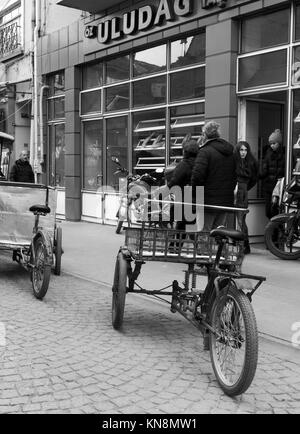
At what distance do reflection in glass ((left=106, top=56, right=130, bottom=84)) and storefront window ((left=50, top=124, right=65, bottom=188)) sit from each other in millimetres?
2619

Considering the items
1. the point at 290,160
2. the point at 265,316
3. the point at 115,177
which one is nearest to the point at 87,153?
the point at 115,177

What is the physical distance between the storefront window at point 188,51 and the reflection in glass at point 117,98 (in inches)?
71.8

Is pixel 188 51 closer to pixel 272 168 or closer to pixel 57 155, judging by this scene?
pixel 272 168

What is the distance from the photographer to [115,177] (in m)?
13.7

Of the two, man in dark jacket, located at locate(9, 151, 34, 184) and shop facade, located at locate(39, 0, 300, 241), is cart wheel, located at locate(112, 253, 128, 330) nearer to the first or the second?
shop facade, located at locate(39, 0, 300, 241)

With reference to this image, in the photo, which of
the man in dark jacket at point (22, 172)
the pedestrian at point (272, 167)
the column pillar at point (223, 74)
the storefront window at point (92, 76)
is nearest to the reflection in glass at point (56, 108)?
the storefront window at point (92, 76)

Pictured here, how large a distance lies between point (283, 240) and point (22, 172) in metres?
6.04

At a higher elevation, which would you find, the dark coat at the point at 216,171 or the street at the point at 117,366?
the dark coat at the point at 216,171

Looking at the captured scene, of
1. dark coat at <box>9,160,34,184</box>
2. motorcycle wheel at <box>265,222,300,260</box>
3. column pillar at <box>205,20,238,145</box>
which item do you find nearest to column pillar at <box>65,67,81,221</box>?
dark coat at <box>9,160,34,184</box>

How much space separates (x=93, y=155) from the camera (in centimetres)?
1459

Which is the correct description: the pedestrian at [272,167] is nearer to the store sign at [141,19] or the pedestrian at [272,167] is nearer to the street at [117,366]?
the store sign at [141,19]

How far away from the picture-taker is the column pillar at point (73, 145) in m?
14.7

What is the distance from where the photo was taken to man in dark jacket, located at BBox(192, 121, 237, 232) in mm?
6996

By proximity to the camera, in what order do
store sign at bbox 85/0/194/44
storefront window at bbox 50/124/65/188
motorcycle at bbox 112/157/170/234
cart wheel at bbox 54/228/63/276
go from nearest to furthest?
cart wheel at bbox 54/228/63/276 → store sign at bbox 85/0/194/44 → motorcycle at bbox 112/157/170/234 → storefront window at bbox 50/124/65/188
